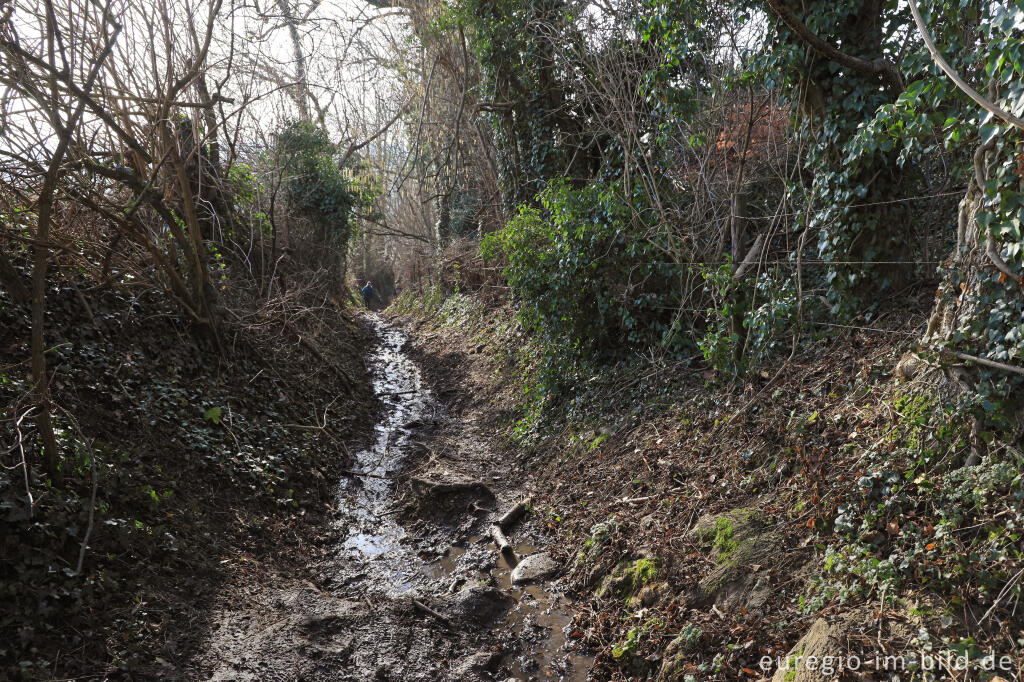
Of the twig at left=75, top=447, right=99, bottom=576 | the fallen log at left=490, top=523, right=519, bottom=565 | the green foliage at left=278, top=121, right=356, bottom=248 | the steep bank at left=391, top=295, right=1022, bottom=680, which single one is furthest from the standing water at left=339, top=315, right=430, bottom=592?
the green foliage at left=278, top=121, right=356, bottom=248

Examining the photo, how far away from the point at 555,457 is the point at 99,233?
6.24m

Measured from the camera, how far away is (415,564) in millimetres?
6164

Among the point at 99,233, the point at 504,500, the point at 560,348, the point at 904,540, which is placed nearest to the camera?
the point at 904,540

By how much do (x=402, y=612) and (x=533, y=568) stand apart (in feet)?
4.42

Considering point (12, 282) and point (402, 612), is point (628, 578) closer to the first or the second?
point (402, 612)

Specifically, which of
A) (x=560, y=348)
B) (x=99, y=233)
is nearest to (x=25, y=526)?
(x=99, y=233)

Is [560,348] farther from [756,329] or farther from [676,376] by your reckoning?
[756,329]

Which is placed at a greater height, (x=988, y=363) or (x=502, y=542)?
(x=988, y=363)

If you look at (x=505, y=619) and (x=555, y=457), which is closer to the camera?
(x=505, y=619)

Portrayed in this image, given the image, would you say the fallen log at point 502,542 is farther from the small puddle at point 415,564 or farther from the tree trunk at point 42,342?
the tree trunk at point 42,342

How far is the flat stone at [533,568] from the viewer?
225 inches

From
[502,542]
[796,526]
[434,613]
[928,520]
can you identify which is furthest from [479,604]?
[928,520]

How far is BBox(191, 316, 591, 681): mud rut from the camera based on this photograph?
450cm

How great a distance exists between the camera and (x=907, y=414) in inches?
168
